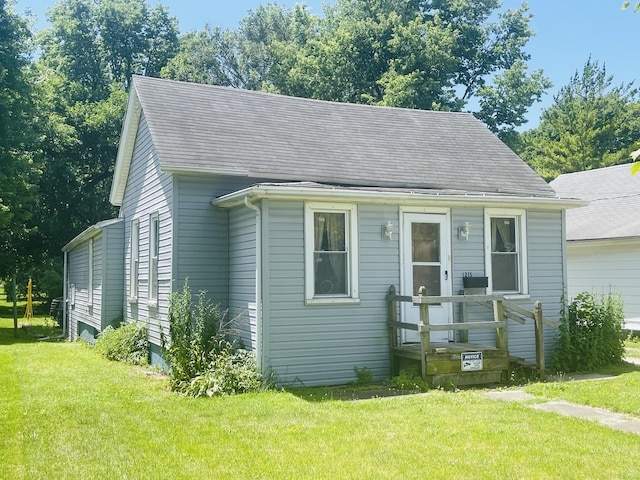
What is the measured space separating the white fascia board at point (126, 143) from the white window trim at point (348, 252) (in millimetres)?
5551

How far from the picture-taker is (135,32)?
127ft

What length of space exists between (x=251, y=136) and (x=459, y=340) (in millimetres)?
5426

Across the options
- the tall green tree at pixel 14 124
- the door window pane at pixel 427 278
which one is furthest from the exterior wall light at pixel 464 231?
the tall green tree at pixel 14 124

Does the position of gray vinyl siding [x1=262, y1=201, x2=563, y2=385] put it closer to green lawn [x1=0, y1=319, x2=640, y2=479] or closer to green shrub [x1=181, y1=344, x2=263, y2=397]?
green shrub [x1=181, y1=344, x2=263, y2=397]

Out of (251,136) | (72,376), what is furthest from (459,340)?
(72,376)

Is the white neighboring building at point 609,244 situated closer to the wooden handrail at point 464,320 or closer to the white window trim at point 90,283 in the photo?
the wooden handrail at point 464,320

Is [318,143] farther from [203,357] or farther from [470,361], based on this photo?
[470,361]

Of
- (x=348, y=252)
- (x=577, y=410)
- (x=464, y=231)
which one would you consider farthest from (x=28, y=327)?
(x=577, y=410)

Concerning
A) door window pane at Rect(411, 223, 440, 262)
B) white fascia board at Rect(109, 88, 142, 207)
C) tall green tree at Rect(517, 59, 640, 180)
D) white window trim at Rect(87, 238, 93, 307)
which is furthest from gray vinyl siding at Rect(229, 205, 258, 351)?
tall green tree at Rect(517, 59, 640, 180)

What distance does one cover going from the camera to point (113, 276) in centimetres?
1504

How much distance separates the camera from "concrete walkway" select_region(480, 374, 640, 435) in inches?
293

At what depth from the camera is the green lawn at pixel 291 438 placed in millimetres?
5742

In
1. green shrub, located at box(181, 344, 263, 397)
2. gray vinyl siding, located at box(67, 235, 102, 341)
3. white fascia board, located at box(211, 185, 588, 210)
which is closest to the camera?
green shrub, located at box(181, 344, 263, 397)

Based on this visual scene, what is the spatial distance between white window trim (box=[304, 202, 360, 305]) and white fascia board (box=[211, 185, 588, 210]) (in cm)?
22
